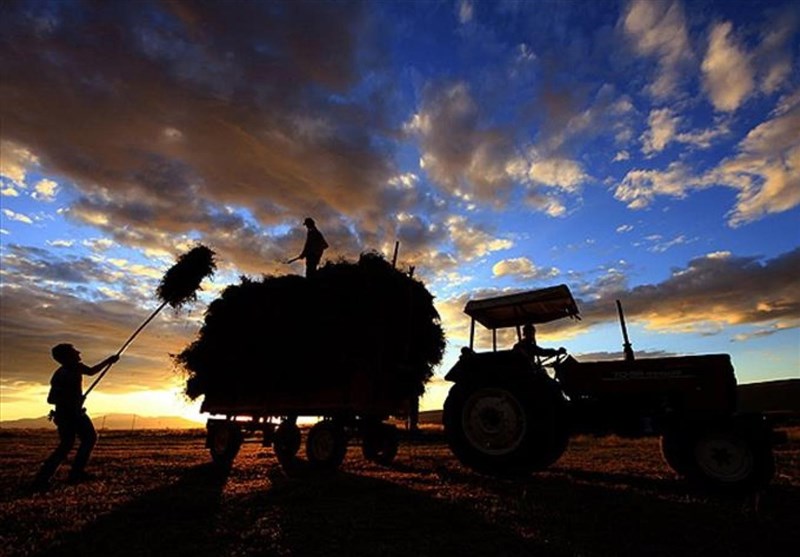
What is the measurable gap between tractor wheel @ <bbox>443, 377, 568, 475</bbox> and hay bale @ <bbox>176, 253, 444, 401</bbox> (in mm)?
3558

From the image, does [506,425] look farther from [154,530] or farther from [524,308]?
[154,530]

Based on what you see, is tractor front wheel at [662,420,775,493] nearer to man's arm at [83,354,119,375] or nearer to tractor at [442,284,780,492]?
tractor at [442,284,780,492]

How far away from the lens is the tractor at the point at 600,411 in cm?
636

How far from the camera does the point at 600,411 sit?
708 cm

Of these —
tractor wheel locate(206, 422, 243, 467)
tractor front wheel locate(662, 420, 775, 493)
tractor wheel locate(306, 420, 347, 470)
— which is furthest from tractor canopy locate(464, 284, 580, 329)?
tractor wheel locate(206, 422, 243, 467)

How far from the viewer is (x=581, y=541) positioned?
14.3 ft

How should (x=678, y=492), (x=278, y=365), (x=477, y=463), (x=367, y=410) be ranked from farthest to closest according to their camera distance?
(x=278, y=365) < (x=367, y=410) < (x=678, y=492) < (x=477, y=463)

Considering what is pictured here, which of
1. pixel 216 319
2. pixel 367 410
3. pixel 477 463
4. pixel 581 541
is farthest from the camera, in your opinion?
pixel 216 319

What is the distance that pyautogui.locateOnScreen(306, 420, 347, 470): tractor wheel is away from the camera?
9.93 m

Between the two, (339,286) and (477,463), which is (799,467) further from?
(339,286)

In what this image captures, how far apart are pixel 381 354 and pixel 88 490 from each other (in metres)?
5.07

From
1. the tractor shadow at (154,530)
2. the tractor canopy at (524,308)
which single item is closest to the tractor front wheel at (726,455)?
the tractor canopy at (524,308)

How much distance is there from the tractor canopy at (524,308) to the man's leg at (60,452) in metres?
5.93

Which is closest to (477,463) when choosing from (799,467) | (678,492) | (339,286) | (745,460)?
(678,492)
